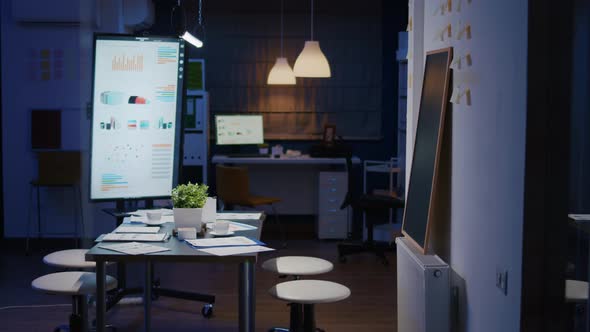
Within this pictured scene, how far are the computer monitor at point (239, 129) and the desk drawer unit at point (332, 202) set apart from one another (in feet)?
3.71

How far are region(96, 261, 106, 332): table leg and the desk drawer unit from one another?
4987 millimetres

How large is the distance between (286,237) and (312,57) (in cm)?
204

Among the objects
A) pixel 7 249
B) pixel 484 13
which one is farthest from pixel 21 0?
pixel 484 13

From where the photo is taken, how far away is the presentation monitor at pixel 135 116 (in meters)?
5.45

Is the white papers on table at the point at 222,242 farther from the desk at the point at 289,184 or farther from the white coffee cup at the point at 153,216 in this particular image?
the desk at the point at 289,184

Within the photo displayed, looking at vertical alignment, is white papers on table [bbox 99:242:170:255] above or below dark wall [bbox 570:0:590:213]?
below

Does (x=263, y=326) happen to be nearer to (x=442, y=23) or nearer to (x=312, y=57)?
(x=442, y=23)

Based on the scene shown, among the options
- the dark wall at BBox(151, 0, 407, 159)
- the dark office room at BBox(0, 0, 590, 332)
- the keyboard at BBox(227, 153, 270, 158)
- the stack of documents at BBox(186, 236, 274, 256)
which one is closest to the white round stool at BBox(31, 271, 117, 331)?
the dark office room at BBox(0, 0, 590, 332)

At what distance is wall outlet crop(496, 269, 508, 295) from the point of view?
284 cm

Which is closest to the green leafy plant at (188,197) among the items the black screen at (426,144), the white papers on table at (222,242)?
the white papers on table at (222,242)

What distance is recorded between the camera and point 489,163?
3057 millimetres

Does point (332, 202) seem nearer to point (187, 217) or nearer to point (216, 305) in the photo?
point (216, 305)

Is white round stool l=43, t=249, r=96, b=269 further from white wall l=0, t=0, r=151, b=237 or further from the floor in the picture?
white wall l=0, t=0, r=151, b=237

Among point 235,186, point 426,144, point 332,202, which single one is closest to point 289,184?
point 332,202
